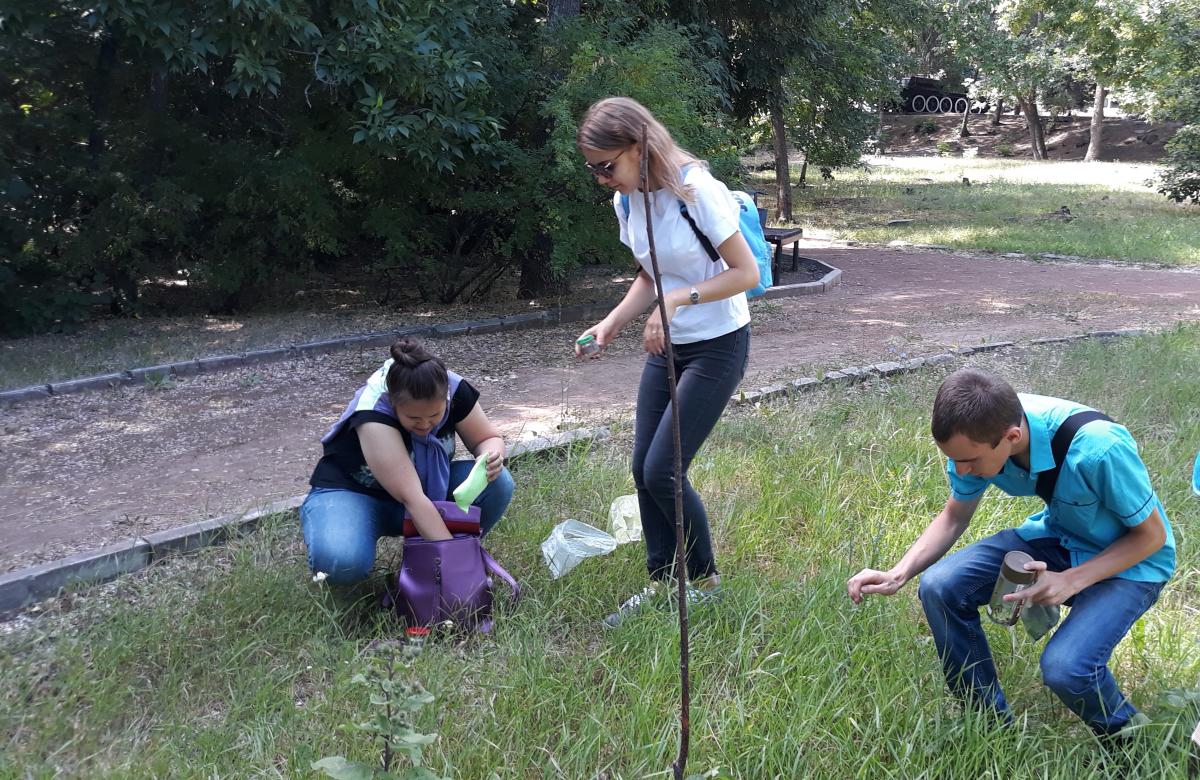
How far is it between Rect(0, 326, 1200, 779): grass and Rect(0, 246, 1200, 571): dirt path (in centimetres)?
108

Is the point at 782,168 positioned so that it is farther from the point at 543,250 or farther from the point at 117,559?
the point at 117,559

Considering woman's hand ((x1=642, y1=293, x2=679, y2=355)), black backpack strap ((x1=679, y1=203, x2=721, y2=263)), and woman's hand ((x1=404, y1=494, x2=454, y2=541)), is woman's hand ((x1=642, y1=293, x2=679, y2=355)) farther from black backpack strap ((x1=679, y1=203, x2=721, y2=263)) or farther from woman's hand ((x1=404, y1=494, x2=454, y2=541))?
woman's hand ((x1=404, y1=494, x2=454, y2=541))

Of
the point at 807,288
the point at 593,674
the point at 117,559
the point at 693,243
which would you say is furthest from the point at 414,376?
the point at 807,288

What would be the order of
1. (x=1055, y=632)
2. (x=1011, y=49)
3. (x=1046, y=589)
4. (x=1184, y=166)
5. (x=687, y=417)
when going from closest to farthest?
1. (x=1046, y=589)
2. (x=1055, y=632)
3. (x=687, y=417)
4. (x=1184, y=166)
5. (x=1011, y=49)

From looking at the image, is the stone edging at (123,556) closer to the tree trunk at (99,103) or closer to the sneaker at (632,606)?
the sneaker at (632,606)

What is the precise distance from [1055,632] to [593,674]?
1.28 m

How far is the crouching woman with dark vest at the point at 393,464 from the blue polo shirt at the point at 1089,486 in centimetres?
168

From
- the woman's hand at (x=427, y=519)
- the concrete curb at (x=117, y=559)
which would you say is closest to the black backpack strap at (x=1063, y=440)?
the woman's hand at (x=427, y=519)

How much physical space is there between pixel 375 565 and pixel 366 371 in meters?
4.13

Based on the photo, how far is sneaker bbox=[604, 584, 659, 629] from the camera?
10.8ft

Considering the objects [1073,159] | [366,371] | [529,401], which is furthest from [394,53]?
[1073,159]

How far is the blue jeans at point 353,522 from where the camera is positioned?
3.39 m

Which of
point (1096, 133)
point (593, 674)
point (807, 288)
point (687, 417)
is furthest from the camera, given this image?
point (1096, 133)

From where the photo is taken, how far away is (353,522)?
3.50 metres
